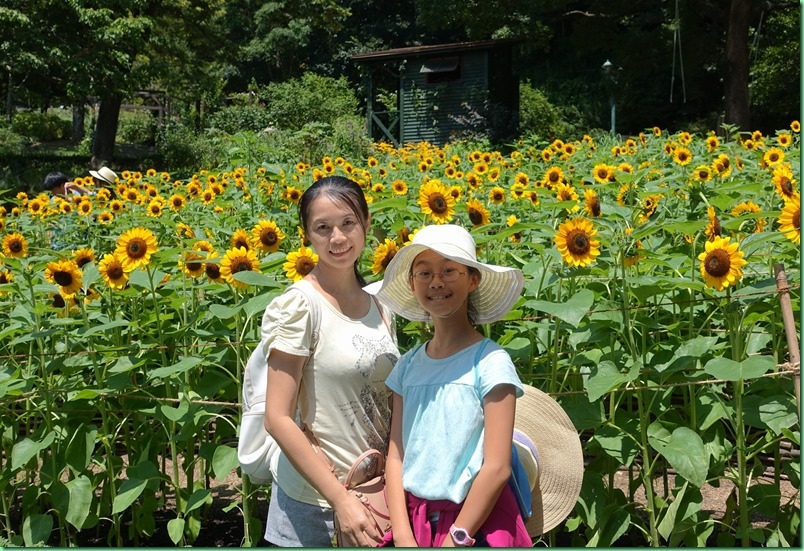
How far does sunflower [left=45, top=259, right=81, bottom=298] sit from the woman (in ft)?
3.35

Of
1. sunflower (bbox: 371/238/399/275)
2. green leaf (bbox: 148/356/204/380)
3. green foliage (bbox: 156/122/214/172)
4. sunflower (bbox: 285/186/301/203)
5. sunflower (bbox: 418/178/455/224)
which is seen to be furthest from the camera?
green foliage (bbox: 156/122/214/172)

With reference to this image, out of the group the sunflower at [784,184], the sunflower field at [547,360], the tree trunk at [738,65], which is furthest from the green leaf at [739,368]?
the tree trunk at [738,65]

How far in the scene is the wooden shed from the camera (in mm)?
25109

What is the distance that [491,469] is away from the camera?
180 cm

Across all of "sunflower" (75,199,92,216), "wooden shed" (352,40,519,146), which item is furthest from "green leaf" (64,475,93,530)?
"wooden shed" (352,40,519,146)

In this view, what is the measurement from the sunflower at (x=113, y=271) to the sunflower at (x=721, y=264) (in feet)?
5.15

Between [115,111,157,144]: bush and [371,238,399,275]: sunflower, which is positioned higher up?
[115,111,157,144]: bush

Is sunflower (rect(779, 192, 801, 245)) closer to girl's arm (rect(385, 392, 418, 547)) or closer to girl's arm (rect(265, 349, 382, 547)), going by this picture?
girl's arm (rect(385, 392, 418, 547))

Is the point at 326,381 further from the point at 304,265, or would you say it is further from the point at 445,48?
the point at 445,48

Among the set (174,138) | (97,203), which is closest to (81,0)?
(174,138)

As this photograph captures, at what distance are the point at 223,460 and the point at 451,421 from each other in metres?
0.97

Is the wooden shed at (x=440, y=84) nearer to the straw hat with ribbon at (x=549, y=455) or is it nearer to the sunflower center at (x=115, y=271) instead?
the sunflower center at (x=115, y=271)

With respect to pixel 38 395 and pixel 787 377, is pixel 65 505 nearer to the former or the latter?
pixel 38 395

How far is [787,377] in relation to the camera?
246cm
